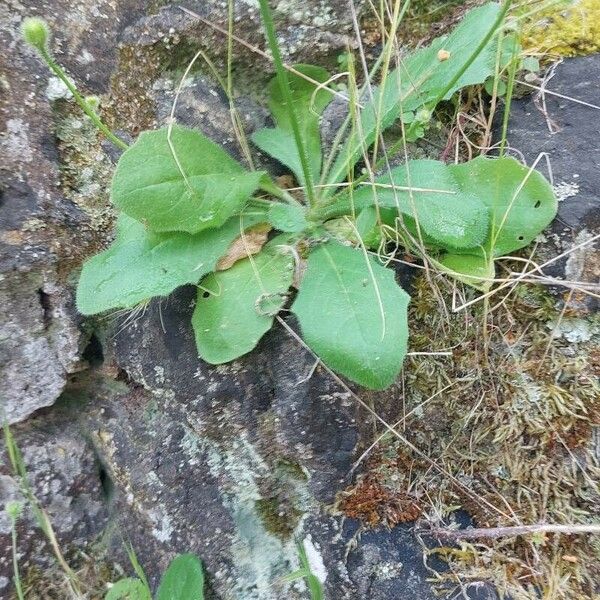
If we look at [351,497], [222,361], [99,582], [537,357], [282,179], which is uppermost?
[282,179]

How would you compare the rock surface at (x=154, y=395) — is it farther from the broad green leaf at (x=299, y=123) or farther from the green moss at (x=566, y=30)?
the green moss at (x=566, y=30)

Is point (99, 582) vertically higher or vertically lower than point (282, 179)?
lower

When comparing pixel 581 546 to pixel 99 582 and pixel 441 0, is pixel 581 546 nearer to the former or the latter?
pixel 99 582

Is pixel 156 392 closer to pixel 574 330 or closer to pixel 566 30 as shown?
pixel 574 330

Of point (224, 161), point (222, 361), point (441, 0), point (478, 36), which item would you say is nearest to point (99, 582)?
point (222, 361)

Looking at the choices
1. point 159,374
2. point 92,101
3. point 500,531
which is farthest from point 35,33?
point 500,531

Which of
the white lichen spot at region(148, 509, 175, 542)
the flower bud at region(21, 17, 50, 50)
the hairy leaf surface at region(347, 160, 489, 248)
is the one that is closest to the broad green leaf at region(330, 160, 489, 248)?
the hairy leaf surface at region(347, 160, 489, 248)

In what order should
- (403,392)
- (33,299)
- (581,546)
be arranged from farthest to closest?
(33,299), (403,392), (581,546)
